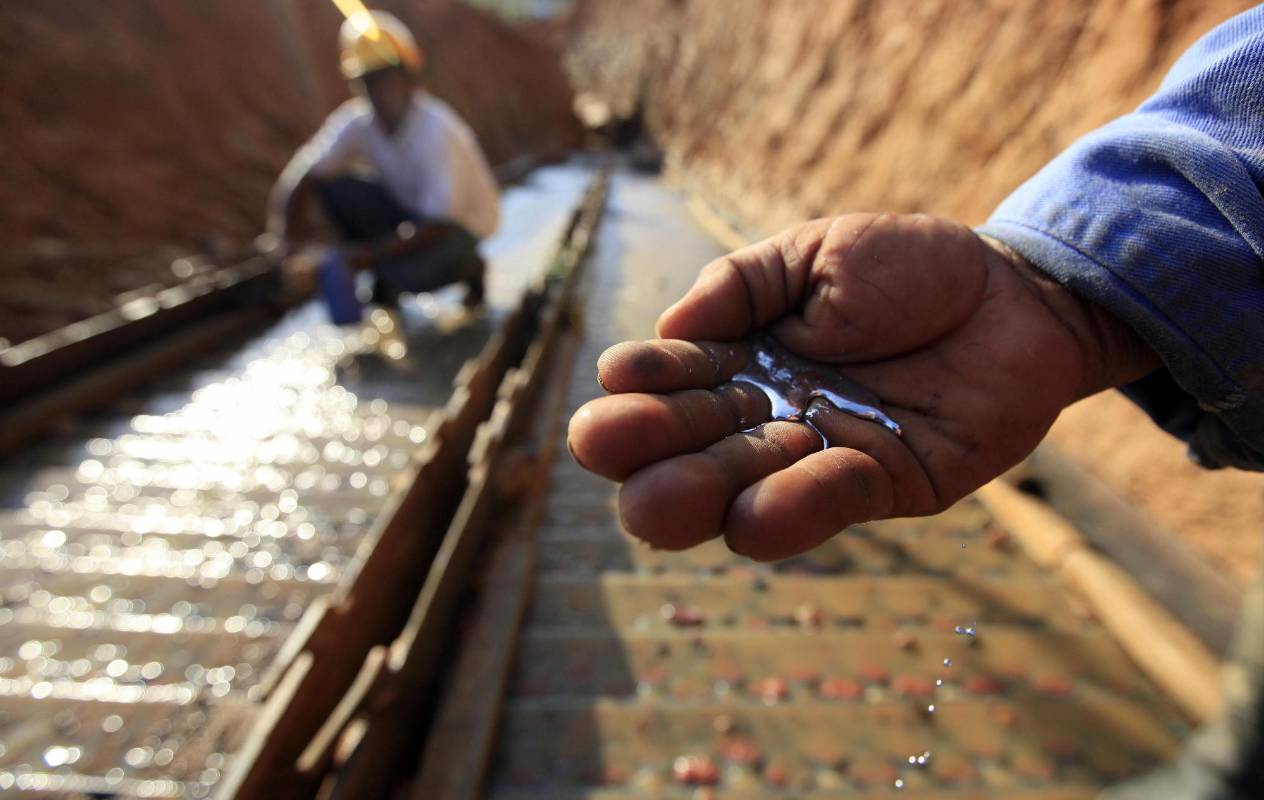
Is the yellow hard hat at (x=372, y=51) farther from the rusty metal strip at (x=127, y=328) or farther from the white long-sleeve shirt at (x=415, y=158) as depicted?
the rusty metal strip at (x=127, y=328)

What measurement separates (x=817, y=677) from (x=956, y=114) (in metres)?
4.28

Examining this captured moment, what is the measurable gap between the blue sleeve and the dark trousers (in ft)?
13.3

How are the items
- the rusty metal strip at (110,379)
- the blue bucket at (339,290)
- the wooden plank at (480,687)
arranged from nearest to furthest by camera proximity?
the wooden plank at (480,687) → the rusty metal strip at (110,379) → the blue bucket at (339,290)

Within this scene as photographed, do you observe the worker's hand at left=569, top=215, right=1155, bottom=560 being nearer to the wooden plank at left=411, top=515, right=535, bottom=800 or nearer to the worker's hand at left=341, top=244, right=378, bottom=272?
the wooden plank at left=411, top=515, right=535, bottom=800

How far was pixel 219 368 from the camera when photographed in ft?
13.1

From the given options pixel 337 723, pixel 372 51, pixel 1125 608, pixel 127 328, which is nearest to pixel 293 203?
pixel 372 51

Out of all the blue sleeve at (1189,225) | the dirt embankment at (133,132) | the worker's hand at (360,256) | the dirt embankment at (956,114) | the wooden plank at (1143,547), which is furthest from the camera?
the dirt embankment at (133,132)

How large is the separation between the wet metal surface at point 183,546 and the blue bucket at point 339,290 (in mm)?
259

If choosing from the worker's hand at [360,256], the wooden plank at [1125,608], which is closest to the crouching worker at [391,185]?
the worker's hand at [360,256]

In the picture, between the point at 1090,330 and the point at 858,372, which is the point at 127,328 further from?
the point at 1090,330

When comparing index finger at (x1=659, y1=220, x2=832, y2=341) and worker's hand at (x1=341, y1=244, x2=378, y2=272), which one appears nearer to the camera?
index finger at (x1=659, y1=220, x2=832, y2=341)

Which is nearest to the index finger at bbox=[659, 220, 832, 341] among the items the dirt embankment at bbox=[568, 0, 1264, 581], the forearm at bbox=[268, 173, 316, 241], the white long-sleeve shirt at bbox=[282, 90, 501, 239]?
the dirt embankment at bbox=[568, 0, 1264, 581]

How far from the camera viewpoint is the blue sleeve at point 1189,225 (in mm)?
1060

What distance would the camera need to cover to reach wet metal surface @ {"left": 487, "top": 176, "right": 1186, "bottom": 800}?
1708mm
